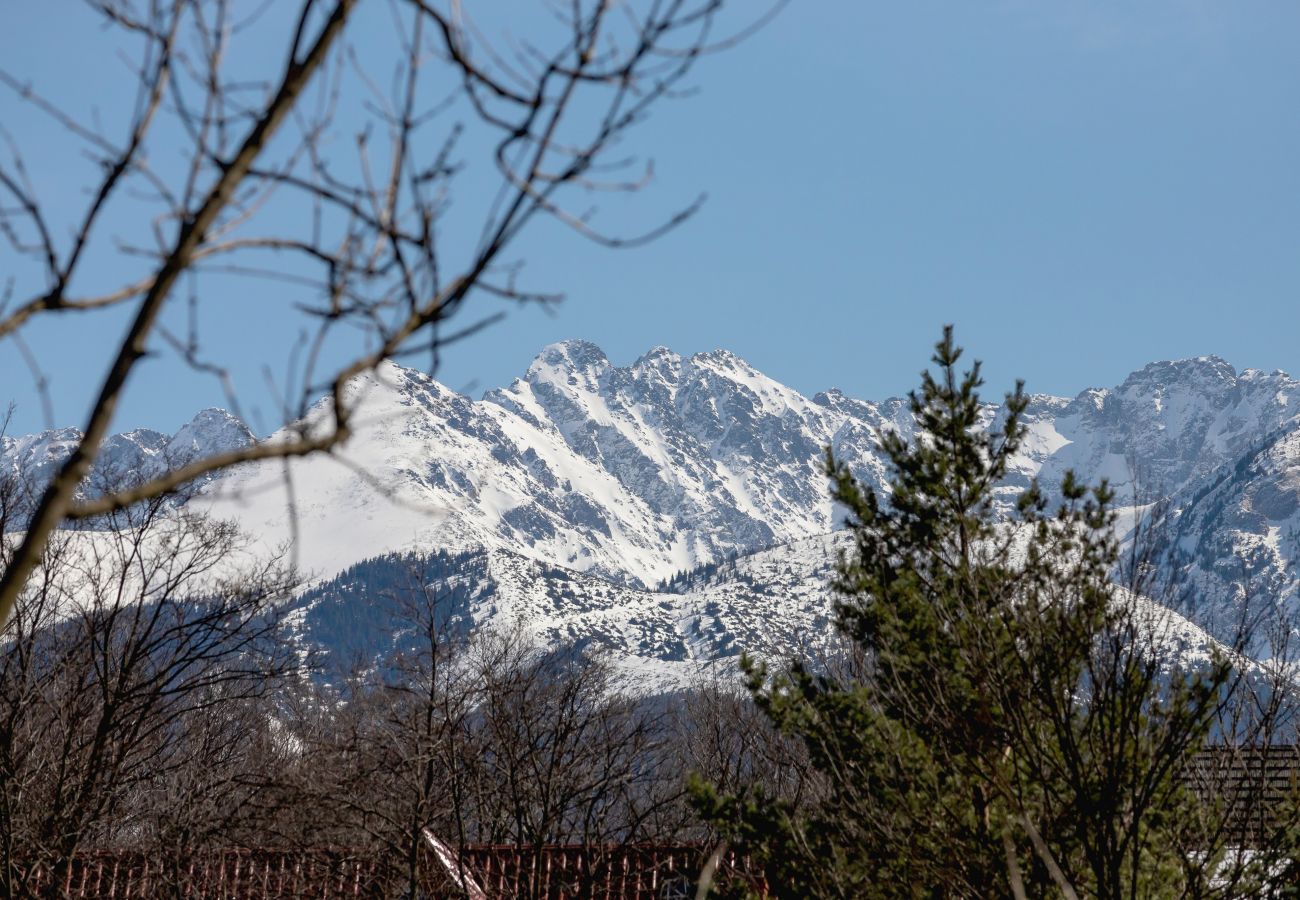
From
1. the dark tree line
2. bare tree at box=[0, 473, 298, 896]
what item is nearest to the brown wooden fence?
the dark tree line

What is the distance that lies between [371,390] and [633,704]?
21068 mm

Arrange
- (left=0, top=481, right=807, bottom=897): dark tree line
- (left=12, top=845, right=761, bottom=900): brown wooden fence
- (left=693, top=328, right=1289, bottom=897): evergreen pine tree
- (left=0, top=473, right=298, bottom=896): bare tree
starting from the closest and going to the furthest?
(left=693, top=328, right=1289, bottom=897): evergreen pine tree < (left=0, top=473, right=298, bottom=896): bare tree < (left=0, top=481, right=807, bottom=897): dark tree line < (left=12, top=845, right=761, bottom=900): brown wooden fence

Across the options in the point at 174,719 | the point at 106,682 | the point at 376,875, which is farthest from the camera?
the point at 174,719

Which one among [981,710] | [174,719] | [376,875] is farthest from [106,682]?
[981,710]

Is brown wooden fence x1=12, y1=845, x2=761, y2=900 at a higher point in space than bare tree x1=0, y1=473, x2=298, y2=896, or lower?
lower

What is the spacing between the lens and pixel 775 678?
41.5 ft

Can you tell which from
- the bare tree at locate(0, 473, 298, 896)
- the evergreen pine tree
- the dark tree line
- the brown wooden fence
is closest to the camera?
the evergreen pine tree

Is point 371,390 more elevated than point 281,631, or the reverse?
point 281,631

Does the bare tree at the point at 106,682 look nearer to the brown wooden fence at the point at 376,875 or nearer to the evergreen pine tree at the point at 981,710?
the brown wooden fence at the point at 376,875

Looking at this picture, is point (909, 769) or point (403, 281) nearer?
point (403, 281)

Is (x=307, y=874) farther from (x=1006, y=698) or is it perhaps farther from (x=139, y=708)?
(x=1006, y=698)

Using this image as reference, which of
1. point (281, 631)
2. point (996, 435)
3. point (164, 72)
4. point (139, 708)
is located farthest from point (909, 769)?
point (281, 631)

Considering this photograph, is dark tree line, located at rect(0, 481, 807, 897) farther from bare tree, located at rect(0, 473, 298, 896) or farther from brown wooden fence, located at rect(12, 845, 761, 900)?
brown wooden fence, located at rect(12, 845, 761, 900)

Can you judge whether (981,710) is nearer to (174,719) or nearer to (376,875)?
(376,875)
